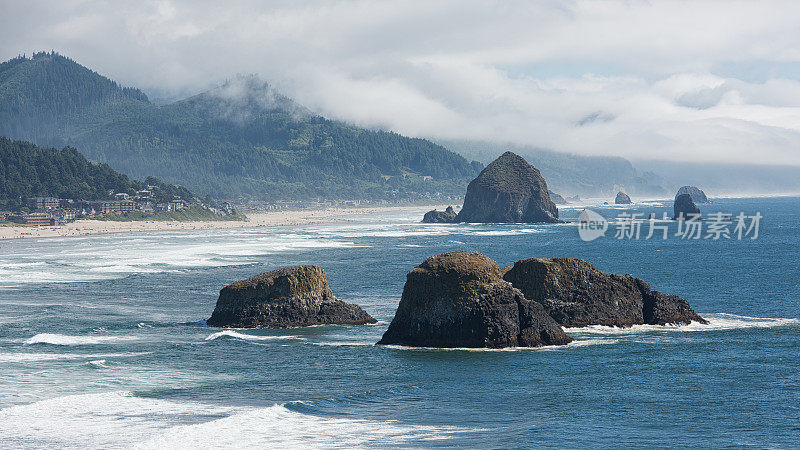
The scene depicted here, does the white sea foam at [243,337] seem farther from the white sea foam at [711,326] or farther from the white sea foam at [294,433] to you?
the white sea foam at [294,433]

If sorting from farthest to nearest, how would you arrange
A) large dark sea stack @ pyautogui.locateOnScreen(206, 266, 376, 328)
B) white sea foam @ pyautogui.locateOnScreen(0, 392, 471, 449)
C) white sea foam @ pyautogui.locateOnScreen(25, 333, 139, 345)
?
large dark sea stack @ pyautogui.locateOnScreen(206, 266, 376, 328) → white sea foam @ pyautogui.locateOnScreen(25, 333, 139, 345) → white sea foam @ pyautogui.locateOnScreen(0, 392, 471, 449)

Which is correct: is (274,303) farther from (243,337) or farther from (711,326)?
(711,326)

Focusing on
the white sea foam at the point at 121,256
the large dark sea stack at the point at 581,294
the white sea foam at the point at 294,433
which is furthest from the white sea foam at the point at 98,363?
the white sea foam at the point at 121,256

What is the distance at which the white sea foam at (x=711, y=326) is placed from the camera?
158 feet

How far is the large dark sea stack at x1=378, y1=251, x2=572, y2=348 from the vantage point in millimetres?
42188

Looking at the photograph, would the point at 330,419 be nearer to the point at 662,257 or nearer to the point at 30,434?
the point at 30,434

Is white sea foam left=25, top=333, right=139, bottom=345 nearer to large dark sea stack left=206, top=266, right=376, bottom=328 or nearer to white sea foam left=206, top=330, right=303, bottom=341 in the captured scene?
white sea foam left=206, top=330, right=303, bottom=341

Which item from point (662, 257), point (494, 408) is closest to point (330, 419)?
point (494, 408)

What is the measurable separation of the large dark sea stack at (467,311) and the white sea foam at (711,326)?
4844 millimetres

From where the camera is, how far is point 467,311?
4238 cm

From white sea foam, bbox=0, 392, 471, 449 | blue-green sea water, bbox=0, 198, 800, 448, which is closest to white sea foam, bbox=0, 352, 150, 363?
blue-green sea water, bbox=0, 198, 800, 448

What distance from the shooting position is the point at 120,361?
40156 millimetres

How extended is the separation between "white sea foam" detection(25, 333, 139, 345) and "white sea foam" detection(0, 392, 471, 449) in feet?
47.2

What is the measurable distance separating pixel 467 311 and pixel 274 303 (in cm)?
1498
